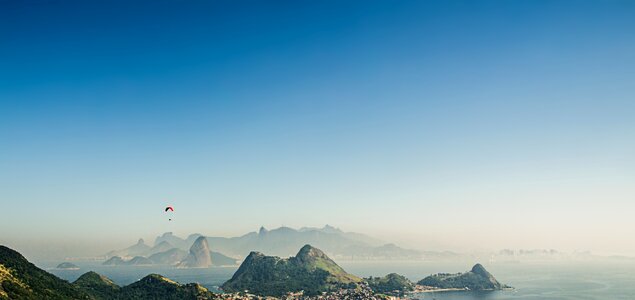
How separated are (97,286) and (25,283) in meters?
46.8

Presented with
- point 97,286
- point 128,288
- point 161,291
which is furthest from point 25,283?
point 128,288

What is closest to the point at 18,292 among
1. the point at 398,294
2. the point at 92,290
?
the point at 92,290

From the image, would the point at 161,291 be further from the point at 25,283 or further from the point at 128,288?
the point at 25,283

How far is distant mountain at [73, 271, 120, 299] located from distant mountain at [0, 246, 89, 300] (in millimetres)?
15257

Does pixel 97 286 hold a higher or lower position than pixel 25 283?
lower

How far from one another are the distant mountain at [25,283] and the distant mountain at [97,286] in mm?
15257

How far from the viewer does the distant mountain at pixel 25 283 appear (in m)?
79.1

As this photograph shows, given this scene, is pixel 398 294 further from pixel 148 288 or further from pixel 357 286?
pixel 148 288

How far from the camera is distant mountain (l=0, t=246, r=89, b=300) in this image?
79125 millimetres

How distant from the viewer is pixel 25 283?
87.2 m

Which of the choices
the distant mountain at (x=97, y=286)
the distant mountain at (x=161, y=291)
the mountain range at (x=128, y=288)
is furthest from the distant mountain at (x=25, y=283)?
the distant mountain at (x=161, y=291)

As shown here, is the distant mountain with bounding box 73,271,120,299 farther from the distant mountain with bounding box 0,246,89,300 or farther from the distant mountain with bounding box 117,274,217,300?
the distant mountain with bounding box 0,246,89,300

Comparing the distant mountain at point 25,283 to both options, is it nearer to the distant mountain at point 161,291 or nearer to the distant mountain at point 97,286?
the distant mountain at point 97,286

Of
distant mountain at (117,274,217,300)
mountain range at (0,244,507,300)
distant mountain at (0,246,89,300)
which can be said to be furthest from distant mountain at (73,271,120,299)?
distant mountain at (0,246,89,300)
